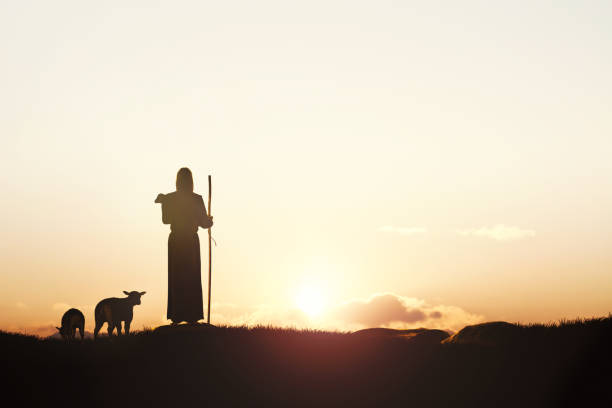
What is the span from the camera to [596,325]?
66.8ft

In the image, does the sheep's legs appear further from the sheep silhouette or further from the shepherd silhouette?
the shepherd silhouette

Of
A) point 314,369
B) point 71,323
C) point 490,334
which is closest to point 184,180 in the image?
point 71,323

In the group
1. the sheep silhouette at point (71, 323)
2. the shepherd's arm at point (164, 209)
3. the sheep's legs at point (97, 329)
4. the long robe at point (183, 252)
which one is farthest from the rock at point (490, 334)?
the sheep silhouette at point (71, 323)

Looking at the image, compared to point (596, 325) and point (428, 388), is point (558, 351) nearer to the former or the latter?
point (596, 325)

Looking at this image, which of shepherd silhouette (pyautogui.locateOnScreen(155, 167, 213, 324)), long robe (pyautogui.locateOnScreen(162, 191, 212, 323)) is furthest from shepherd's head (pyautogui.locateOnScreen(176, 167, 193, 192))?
long robe (pyautogui.locateOnScreen(162, 191, 212, 323))

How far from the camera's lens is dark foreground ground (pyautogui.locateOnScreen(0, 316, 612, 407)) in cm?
1758

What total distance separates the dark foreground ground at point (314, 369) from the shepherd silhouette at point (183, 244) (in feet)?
3.11

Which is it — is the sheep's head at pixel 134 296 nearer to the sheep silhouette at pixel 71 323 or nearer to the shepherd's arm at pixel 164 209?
the sheep silhouette at pixel 71 323

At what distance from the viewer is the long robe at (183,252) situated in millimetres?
22219

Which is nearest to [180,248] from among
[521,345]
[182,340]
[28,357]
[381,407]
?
[182,340]

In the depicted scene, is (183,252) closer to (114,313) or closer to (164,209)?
(164,209)

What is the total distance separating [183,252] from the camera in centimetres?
2238

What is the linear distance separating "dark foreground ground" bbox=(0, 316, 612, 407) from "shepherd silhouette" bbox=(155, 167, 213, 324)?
95 centimetres

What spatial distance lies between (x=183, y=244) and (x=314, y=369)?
5520 mm
